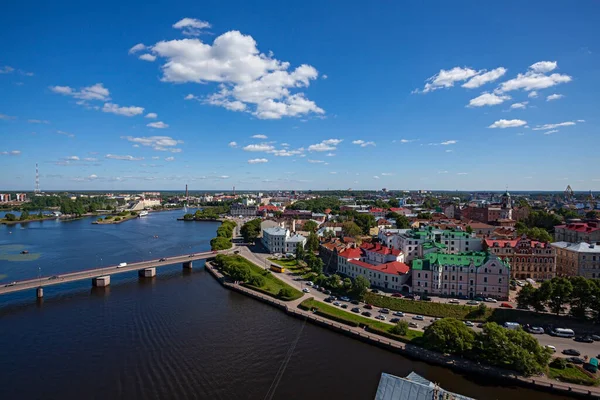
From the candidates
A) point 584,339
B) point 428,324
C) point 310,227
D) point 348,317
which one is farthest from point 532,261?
point 310,227

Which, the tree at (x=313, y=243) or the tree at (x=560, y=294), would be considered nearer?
the tree at (x=560, y=294)

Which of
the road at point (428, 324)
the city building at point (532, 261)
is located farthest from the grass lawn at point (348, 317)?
the city building at point (532, 261)

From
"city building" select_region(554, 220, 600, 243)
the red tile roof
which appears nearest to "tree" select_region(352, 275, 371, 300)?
the red tile roof

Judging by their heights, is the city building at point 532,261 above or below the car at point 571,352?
above

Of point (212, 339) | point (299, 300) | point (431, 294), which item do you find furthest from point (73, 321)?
point (431, 294)

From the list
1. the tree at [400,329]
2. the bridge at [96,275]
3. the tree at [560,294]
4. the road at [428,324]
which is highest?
the tree at [560,294]

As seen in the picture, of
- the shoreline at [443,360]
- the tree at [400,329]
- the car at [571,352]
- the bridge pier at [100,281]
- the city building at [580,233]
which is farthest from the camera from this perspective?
the city building at [580,233]

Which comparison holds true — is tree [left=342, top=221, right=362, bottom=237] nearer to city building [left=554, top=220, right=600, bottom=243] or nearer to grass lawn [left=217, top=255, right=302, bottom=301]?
grass lawn [left=217, top=255, right=302, bottom=301]

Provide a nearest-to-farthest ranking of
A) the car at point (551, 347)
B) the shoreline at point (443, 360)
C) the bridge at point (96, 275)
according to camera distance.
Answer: the shoreline at point (443, 360) < the car at point (551, 347) < the bridge at point (96, 275)

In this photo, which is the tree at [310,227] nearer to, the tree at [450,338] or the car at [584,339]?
the tree at [450,338]
